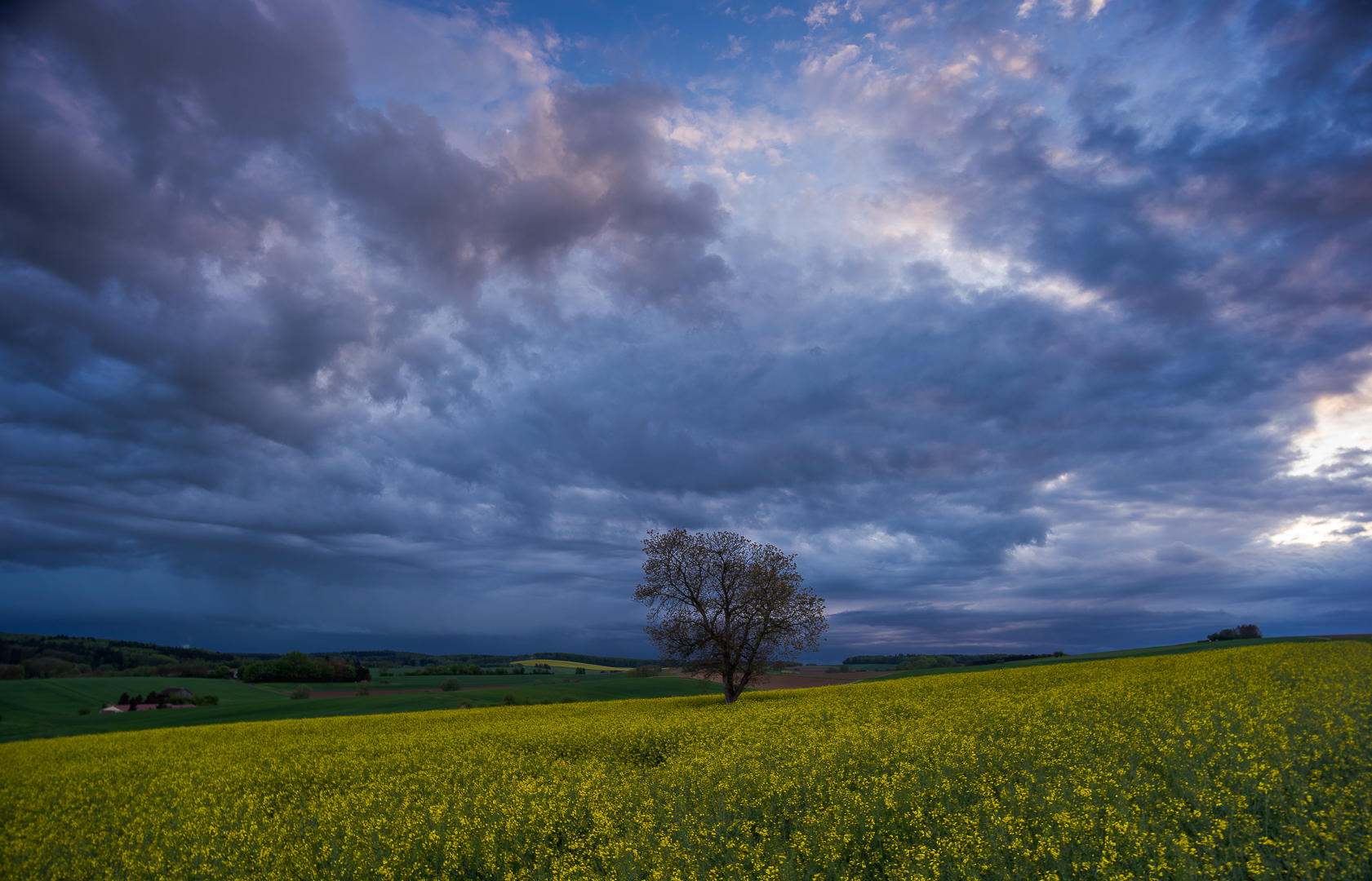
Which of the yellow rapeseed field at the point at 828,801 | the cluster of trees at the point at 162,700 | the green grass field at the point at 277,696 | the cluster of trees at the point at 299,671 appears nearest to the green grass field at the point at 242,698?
the green grass field at the point at 277,696

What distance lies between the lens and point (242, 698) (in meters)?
67.8

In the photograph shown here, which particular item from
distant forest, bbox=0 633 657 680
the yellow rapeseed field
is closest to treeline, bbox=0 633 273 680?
distant forest, bbox=0 633 657 680

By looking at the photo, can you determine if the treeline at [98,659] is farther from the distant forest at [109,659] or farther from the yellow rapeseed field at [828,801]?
the yellow rapeseed field at [828,801]

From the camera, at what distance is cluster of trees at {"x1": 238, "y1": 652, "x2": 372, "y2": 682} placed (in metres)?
86.9

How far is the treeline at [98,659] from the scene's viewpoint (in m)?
78.6

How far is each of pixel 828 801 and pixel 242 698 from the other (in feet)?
274

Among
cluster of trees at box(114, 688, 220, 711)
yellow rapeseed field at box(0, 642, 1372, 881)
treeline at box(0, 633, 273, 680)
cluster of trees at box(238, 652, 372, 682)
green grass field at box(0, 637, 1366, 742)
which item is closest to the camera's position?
yellow rapeseed field at box(0, 642, 1372, 881)

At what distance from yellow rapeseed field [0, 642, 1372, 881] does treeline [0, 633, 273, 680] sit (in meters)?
81.6

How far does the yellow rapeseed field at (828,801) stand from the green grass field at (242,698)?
3126 centimetres

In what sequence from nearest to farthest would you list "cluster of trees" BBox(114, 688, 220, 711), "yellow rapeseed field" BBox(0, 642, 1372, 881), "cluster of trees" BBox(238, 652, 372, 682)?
1. "yellow rapeseed field" BBox(0, 642, 1372, 881)
2. "cluster of trees" BBox(114, 688, 220, 711)
3. "cluster of trees" BBox(238, 652, 372, 682)

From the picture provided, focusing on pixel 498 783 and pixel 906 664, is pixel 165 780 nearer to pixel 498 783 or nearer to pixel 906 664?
pixel 498 783

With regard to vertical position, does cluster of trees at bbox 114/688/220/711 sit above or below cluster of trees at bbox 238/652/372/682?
above

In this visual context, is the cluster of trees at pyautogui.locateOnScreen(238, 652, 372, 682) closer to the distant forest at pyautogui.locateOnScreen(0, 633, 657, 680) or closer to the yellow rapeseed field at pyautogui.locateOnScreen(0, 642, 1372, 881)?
the distant forest at pyautogui.locateOnScreen(0, 633, 657, 680)

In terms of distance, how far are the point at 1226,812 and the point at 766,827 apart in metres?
6.15
